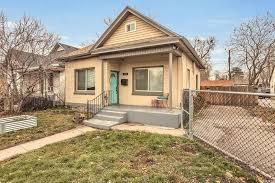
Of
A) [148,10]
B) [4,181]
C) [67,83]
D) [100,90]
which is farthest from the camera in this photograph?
[148,10]

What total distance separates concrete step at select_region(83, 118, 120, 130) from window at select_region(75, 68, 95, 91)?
4063mm

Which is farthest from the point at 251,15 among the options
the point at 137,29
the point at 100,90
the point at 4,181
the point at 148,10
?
the point at 4,181

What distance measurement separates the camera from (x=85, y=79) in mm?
14125

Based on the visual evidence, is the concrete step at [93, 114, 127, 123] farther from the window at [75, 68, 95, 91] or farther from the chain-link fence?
the window at [75, 68, 95, 91]

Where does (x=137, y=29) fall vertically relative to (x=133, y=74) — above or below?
above

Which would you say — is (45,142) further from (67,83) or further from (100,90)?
(67,83)

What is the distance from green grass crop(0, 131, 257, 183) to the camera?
4191mm

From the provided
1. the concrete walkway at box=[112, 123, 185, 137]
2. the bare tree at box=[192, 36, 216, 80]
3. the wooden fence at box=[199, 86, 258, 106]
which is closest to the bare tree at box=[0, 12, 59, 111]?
the concrete walkway at box=[112, 123, 185, 137]

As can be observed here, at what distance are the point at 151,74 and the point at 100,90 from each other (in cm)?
325

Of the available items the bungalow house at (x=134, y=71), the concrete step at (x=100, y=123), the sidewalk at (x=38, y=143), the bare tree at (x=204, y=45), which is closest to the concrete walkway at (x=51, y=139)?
the sidewalk at (x=38, y=143)

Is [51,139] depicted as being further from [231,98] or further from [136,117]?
[231,98]

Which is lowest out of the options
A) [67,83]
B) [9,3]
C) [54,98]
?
[54,98]

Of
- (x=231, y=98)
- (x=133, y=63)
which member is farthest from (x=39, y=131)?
(x=231, y=98)

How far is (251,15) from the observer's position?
26.9 metres
